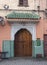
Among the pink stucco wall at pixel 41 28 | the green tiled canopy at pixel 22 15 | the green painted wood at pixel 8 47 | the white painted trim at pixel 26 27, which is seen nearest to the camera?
the green tiled canopy at pixel 22 15

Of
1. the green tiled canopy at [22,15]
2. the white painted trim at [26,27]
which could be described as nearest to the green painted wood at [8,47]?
the white painted trim at [26,27]

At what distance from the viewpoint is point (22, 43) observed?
28.3 meters

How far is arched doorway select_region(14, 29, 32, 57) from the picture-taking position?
2823 cm

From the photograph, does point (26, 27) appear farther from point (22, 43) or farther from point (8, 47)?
point (8, 47)

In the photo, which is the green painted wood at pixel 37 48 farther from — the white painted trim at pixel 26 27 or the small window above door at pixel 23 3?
the small window above door at pixel 23 3

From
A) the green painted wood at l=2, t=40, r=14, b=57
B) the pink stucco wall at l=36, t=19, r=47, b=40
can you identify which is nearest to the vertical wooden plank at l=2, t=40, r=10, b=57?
the green painted wood at l=2, t=40, r=14, b=57

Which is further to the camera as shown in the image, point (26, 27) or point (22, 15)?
point (26, 27)

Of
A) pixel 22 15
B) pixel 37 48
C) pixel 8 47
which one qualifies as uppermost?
pixel 22 15

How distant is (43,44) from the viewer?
2809cm

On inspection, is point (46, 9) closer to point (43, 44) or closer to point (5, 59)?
point (43, 44)

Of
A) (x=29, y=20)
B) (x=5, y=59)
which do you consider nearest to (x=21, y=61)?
(x=5, y=59)

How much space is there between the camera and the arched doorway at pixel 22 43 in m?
28.2

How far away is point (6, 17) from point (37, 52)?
12.9 feet

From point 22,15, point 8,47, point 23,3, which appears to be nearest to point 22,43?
point 8,47
